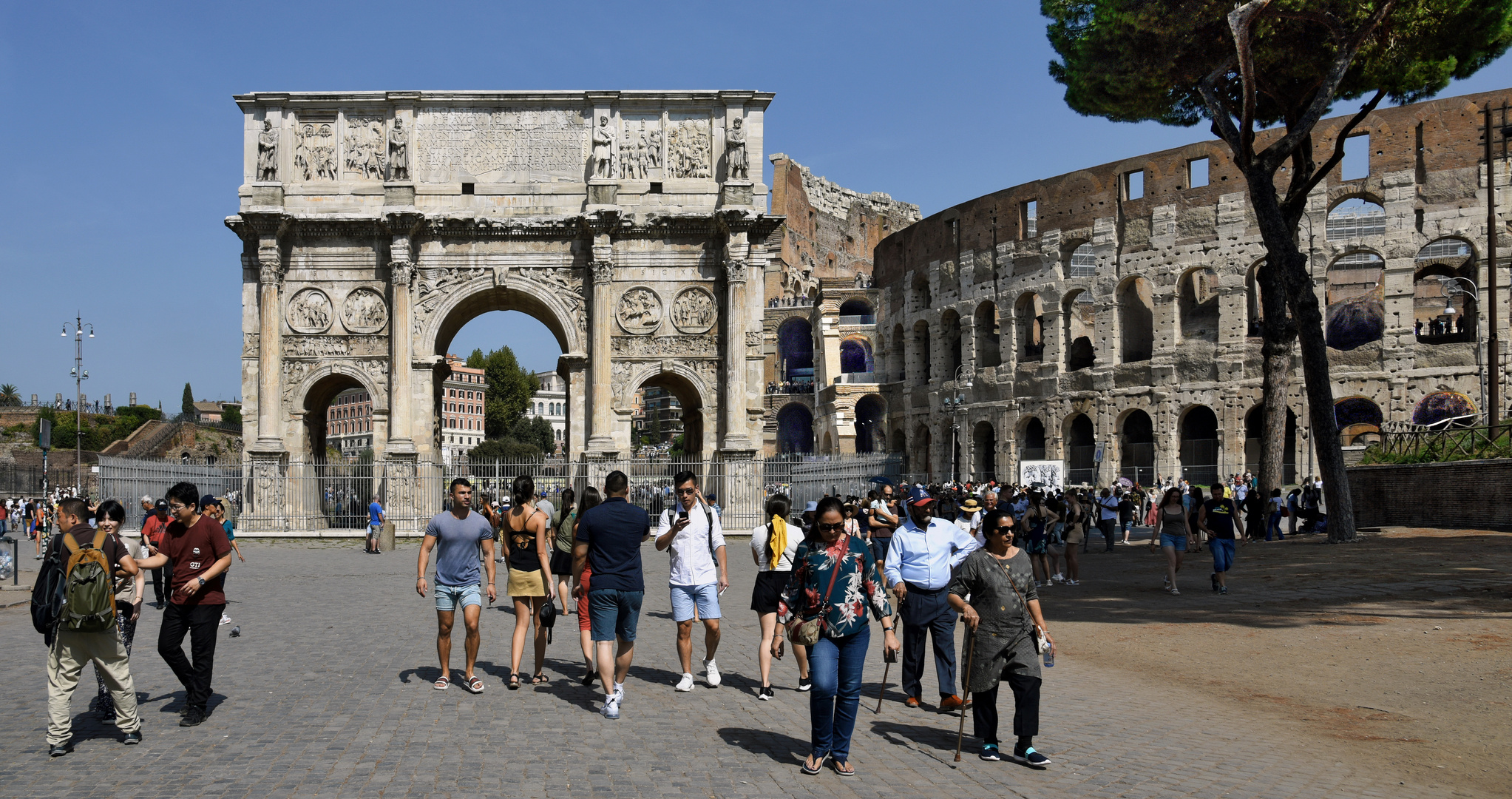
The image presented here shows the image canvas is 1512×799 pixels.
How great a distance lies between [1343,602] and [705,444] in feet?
53.8

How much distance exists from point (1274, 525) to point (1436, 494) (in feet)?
9.36

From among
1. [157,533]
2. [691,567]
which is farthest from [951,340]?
[691,567]

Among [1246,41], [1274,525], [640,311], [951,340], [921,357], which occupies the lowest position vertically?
[1274,525]

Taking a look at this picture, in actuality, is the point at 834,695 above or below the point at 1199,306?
below

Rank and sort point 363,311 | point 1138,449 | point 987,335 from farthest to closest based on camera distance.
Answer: point 987,335 → point 1138,449 → point 363,311

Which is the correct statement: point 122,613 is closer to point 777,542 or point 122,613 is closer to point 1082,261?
point 777,542

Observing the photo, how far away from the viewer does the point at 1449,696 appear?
25.5 feet

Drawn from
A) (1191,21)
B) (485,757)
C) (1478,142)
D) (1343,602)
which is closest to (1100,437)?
(1478,142)

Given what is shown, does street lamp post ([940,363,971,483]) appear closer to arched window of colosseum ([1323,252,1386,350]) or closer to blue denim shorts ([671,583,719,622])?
arched window of colosseum ([1323,252,1386,350])

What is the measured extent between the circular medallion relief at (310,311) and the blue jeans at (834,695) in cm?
2329

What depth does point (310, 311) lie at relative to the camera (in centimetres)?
2670

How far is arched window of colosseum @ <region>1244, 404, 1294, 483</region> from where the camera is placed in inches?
1500

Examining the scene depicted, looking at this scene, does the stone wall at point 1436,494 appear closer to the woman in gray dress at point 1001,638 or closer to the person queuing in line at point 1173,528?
the person queuing in line at point 1173,528

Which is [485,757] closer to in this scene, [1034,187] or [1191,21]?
[1191,21]
